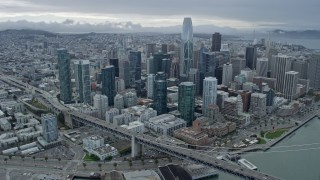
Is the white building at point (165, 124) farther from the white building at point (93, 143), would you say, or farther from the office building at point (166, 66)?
the office building at point (166, 66)

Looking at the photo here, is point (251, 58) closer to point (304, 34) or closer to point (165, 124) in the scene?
point (165, 124)

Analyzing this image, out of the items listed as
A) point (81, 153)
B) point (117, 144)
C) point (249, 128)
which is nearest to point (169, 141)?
point (117, 144)

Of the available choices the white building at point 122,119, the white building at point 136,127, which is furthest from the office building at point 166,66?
the white building at point 136,127

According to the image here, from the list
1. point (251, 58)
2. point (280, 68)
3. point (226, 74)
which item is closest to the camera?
point (280, 68)

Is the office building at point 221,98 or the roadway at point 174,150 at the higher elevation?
the office building at point 221,98

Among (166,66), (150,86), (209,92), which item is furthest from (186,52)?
(209,92)
